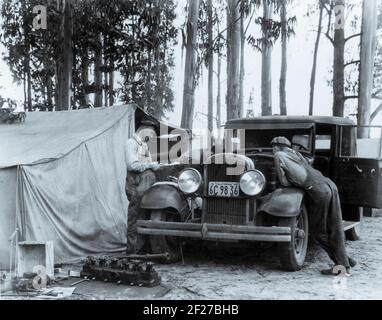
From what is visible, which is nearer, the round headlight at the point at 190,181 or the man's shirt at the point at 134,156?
the round headlight at the point at 190,181

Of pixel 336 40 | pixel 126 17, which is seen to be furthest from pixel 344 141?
pixel 126 17

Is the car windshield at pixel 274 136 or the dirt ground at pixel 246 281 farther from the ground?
the car windshield at pixel 274 136

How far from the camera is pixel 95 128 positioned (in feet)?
27.0

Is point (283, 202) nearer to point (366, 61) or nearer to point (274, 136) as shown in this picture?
point (274, 136)

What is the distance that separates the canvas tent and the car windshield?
217cm

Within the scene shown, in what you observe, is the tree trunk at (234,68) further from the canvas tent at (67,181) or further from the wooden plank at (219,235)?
the wooden plank at (219,235)

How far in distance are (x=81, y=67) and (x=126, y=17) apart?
15.3 ft

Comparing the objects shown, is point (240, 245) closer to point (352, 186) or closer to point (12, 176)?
point (352, 186)

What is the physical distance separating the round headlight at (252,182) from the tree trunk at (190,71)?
23.8 feet

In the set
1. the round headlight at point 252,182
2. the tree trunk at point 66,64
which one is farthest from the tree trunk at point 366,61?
the round headlight at point 252,182

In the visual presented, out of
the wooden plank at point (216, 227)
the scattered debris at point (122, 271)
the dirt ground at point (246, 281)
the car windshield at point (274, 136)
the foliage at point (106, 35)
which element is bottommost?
the dirt ground at point (246, 281)

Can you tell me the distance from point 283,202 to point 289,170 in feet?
1.27

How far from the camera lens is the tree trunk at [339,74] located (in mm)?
16562
